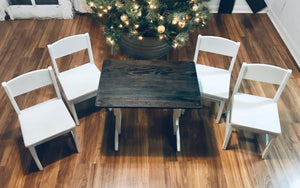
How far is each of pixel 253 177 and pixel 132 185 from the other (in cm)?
108

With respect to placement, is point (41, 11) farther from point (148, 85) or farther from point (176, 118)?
point (176, 118)

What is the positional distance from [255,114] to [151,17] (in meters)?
1.34

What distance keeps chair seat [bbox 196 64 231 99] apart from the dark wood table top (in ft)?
0.77

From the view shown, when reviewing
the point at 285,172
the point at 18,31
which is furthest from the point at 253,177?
the point at 18,31

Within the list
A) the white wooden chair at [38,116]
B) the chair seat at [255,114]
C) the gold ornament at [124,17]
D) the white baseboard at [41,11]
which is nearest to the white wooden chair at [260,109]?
the chair seat at [255,114]

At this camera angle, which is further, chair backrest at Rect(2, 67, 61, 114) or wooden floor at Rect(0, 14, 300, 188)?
wooden floor at Rect(0, 14, 300, 188)

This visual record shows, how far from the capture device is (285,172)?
8.05 feet

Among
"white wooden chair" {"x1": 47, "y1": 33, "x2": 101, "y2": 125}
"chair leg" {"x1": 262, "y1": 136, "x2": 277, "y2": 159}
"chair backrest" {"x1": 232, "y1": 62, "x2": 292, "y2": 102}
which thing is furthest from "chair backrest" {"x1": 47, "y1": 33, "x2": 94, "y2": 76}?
"chair leg" {"x1": 262, "y1": 136, "x2": 277, "y2": 159}

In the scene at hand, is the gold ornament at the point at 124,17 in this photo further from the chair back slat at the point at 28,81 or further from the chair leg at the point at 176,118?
the chair leg at the point at 176,118

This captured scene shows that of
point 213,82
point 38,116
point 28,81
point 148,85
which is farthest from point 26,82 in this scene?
point 213,82

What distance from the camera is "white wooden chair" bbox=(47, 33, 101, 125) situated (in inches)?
98.0

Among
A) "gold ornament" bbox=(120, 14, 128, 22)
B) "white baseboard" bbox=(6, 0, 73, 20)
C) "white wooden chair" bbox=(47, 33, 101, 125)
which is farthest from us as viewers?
"white baseboard" bbox=(6, 0, 73, 20)

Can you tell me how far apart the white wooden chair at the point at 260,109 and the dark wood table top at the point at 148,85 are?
432 mm

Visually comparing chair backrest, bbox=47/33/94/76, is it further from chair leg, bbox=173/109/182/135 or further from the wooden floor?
chair leg, bbox=173/109/182/135
